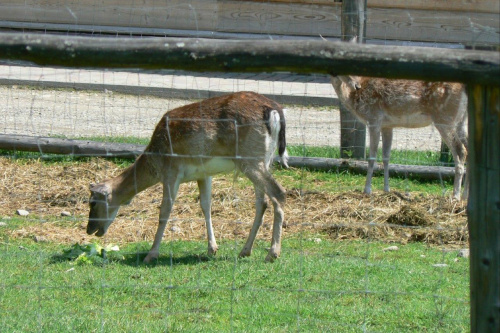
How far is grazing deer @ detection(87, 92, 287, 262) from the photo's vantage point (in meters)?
7.82

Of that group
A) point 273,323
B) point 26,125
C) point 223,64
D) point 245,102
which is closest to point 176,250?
point 245,102

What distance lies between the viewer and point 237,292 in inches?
250

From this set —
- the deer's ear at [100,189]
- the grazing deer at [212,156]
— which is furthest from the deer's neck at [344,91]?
the deer's ear at [100,189]

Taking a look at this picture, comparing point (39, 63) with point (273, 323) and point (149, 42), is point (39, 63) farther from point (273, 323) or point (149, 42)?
point (273, 323)

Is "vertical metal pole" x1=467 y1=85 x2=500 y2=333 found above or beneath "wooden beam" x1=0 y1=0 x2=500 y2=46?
beneath

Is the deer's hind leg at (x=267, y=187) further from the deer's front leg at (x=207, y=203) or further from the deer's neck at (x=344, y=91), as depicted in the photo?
the deer's neck at (x=344, y=91)

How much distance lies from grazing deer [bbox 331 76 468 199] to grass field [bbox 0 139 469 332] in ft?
9.21

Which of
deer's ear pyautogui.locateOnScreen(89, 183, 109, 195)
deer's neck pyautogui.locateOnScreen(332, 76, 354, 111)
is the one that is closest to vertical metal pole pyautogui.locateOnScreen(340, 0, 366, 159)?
deer's neck pyautogui.locateOnScreen(332, 76, 354, 111)

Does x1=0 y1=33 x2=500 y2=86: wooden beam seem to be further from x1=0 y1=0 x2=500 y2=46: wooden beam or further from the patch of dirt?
x1=0 y1=0 x2=500 y2=46: wooden beam

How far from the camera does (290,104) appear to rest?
44.0 ft

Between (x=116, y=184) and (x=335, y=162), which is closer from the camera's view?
(x=116, y=184)

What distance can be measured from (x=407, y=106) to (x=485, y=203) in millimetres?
7181

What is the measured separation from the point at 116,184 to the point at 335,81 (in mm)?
4028

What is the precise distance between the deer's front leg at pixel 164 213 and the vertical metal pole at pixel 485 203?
440cm
